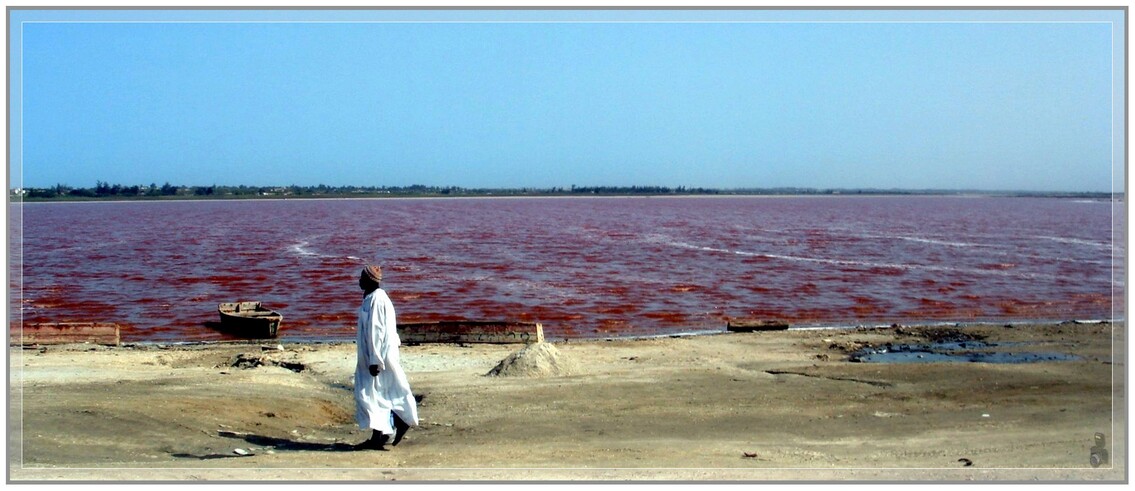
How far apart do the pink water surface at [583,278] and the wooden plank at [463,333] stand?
486cm

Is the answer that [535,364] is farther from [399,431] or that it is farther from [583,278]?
[583,278]

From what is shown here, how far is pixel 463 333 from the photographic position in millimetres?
16078

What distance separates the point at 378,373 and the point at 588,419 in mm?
2272

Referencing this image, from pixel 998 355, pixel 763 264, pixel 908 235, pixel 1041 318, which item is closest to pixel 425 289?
pixel 763 264

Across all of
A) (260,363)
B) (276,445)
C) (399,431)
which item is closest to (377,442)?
(399,431)

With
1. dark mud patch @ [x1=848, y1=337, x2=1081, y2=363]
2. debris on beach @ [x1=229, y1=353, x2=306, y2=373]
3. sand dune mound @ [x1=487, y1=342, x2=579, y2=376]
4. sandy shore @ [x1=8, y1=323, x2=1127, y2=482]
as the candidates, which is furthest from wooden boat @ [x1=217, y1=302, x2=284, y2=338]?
dark mud patch @ [x1=848, y1=337, x2=1081, y2=363]

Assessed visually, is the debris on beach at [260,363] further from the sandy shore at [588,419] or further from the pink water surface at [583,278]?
the pink water surface at [583,278]

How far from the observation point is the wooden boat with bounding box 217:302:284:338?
64.3 feet

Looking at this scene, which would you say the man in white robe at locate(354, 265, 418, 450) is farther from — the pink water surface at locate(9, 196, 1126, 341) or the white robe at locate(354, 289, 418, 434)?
the pink water surface at locate(9, 196, 1126, 341)

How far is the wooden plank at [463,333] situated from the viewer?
16.1 meters

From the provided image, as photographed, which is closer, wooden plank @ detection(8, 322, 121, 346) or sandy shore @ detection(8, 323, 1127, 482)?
sandy shore @ detection(8, 323, 1127, 482)

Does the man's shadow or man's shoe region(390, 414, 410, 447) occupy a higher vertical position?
man's shoe region(390, 414, 410, 447)

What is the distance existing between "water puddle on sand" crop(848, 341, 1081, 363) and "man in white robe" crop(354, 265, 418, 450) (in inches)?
318

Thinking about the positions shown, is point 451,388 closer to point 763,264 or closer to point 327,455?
point 327,455
